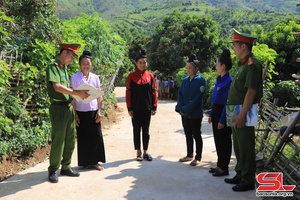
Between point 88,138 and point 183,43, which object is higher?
point 183,43

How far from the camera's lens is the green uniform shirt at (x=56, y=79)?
4.16 m

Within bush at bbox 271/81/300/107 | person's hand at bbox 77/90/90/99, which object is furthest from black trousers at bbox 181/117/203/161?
bush at bbox 271/81/300/107

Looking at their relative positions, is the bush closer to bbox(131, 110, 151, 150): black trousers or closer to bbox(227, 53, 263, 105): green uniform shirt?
bbox(131, 110, 151, 150): black trousers

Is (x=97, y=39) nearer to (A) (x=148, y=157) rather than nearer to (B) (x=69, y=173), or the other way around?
(A) (x=148, y=157)

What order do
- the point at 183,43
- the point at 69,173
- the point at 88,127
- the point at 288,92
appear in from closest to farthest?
the point at 69,173
the point at 88,127
the point at 288,92
the point at 183,43

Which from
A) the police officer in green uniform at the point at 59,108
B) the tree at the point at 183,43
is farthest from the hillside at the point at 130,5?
the police officer in green uniform at the point at 59,108

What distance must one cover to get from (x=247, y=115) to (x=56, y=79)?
2400 millimetres

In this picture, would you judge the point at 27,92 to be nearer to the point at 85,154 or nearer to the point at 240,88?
the point at 85,154

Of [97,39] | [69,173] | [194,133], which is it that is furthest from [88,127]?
[97,39]

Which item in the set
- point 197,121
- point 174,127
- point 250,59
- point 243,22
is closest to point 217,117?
point 197,121

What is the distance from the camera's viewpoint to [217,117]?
4727mm

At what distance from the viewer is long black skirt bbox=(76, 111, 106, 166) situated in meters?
4.82

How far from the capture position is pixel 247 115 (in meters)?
3.90

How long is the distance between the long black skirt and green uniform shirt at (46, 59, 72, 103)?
21.0 inches
